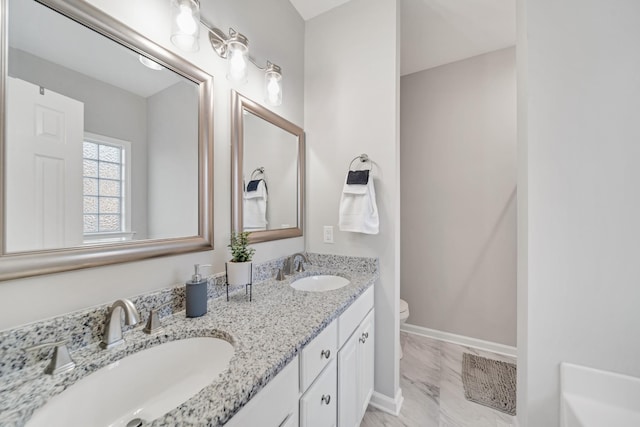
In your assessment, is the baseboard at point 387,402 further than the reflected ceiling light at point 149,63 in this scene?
Yes

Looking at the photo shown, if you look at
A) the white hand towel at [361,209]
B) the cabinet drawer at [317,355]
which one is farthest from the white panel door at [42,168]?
the white hand towel at [361,209]

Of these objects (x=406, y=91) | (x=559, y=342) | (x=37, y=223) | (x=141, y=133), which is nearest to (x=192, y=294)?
(x=37, y=223)

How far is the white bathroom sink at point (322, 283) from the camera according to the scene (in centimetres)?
153

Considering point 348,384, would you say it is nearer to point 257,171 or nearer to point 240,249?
point 240,249

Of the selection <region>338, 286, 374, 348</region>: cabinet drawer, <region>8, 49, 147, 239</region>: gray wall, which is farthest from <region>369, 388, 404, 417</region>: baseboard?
<region>8, 49, 147, 239</region>: gray wall

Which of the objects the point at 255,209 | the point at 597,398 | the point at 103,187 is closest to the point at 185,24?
the point at 103,187

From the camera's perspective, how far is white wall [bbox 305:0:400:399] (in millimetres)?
1565

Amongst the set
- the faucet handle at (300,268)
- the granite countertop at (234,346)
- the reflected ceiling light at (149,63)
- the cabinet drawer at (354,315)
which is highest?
the reflected ceiling light at (149,63)

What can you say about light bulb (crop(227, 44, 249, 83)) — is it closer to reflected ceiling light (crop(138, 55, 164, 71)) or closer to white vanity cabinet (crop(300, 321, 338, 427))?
reflected ceiling light (crop(138, 55, 164, 71))

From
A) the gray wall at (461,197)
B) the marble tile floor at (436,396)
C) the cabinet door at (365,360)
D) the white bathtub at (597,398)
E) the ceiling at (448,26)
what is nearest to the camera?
the white bathtub at (597,398)

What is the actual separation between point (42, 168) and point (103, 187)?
144 millimetres

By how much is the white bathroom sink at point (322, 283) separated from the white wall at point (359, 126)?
0.22m

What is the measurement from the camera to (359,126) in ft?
5.43

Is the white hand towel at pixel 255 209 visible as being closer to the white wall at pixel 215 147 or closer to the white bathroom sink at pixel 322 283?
the white wall at pixel 215 147
